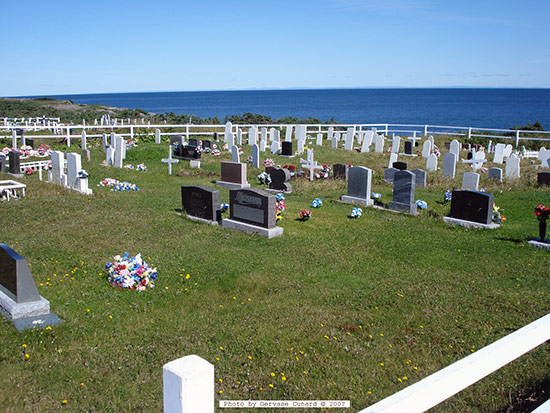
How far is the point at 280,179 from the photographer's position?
17031mm

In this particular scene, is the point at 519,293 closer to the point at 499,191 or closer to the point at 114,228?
the point at 114,228

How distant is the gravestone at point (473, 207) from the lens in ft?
40.1

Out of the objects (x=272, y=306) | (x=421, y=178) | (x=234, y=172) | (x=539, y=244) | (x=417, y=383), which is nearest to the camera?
(x=417, y=383)

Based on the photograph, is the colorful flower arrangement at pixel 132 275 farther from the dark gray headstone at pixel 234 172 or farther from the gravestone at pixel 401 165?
the gravestone at pixel 401 165

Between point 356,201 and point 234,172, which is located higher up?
point 234,172

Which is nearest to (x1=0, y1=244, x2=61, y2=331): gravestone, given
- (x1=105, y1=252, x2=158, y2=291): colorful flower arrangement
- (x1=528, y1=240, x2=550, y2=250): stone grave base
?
(x1=105, y1=252, x2=158, y2=291): colorful flower arrangement

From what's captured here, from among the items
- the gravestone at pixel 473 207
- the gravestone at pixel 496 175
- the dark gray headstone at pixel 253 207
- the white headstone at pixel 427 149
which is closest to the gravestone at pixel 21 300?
the dark gray headstone at pixel 253 207

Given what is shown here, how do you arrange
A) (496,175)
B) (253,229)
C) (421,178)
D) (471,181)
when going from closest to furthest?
(253,229)
(471,181)
(421,178)
(496,175)

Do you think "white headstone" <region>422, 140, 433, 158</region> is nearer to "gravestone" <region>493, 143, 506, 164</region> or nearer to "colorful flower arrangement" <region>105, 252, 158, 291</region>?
"gravestone" <region>493, 143, 506, 164</region>

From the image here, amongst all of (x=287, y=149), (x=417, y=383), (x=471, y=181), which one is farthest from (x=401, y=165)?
(x=417, y=383)

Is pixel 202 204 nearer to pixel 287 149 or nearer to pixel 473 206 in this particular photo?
pixel 473 206

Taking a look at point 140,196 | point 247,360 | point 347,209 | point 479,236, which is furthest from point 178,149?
point 247,360

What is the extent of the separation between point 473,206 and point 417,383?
11.0m

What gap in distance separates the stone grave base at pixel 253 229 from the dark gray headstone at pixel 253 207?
0.32 feet
